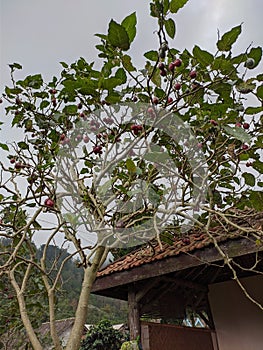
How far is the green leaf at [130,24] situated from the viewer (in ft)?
4.00

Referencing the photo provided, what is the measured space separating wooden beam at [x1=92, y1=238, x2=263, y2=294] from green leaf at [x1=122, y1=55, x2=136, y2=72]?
1.34 m

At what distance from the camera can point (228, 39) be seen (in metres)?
1.32

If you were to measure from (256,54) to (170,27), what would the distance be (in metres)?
0.37

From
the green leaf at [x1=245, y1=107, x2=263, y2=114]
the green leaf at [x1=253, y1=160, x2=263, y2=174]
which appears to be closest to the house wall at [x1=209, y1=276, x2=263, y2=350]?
the green leaf at [x1=253, y1=160, x2=263, y2=174]

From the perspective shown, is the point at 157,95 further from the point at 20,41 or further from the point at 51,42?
the point at 20,41

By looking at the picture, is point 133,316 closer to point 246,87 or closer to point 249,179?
point 249,179

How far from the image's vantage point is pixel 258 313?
A: 3414 millimetres

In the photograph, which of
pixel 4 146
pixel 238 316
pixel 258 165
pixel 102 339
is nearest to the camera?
pixel 258 165

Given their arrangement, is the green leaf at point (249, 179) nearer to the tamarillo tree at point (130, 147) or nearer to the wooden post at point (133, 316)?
the tamarillo tree at point (130, 147)

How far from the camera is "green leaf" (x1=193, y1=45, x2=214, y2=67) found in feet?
4.47

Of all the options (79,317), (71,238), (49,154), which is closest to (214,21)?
(49,154)

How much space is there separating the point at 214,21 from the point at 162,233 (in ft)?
4.43

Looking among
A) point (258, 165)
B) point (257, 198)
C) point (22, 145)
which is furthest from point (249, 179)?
point (22, 145)

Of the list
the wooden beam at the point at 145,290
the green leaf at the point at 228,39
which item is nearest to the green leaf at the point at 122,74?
the green leaf at the point at 228,39
